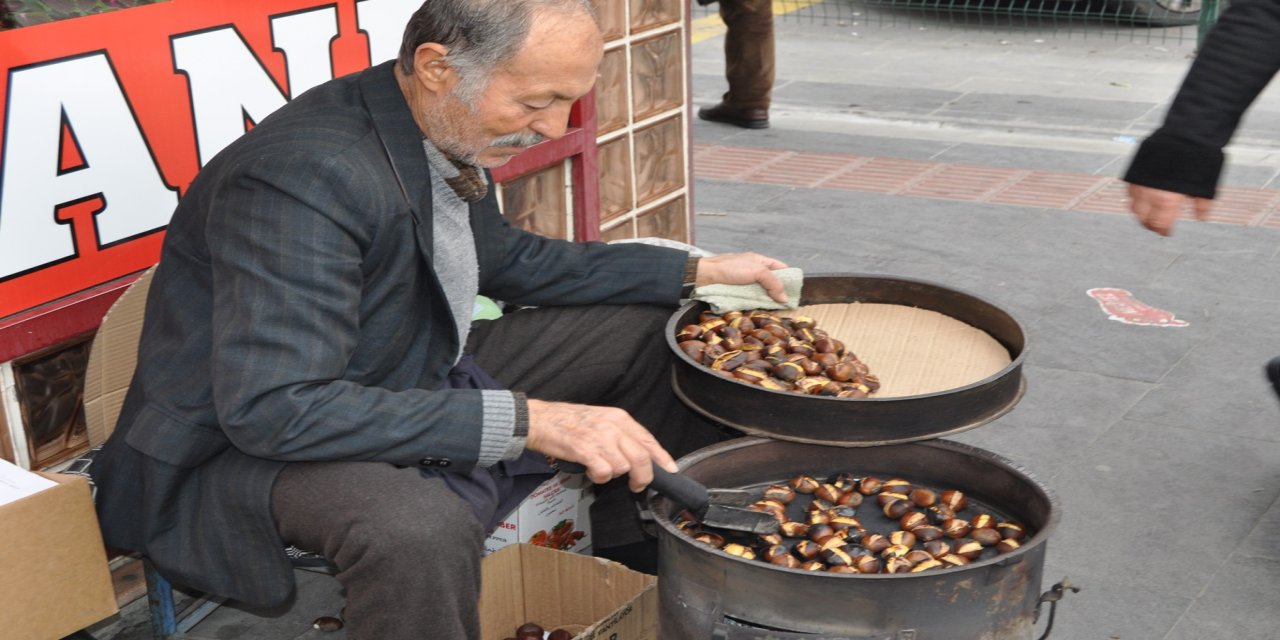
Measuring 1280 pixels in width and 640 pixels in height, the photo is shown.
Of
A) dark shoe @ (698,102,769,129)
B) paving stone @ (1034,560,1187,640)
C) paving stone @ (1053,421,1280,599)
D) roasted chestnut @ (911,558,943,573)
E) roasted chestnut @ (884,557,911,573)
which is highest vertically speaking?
roasted chestnut @ (884,557,911,573)

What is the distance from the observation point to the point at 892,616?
2.10 m

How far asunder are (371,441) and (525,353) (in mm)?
707

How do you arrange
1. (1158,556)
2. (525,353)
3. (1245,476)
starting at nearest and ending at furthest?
(525,353), (1158,556), (1245,476)

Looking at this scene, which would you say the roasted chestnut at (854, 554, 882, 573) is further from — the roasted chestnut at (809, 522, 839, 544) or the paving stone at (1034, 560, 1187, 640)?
the paving stone at (1034, 560, 1187, 640)

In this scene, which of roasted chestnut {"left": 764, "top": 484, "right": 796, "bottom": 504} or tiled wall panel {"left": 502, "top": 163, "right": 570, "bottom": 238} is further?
tiled wall panel {"left": 502, "top": 163, "right": 570, "bottom": 238}

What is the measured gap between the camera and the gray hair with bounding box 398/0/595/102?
223 centimetres

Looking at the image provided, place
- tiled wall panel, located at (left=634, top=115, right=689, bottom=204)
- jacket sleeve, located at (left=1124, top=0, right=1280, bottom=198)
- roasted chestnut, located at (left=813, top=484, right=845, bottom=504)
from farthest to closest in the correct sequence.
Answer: tiled wall panel, located at (left=634, top=115, right=689, bottom=204)
roasted chestnut, located at (left=813, top=484, right=845, bottom=504)
jacket sleeve, located at (left=1124, top=0, right=1280, bottom=198)

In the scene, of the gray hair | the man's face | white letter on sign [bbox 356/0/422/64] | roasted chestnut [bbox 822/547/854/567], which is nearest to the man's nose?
the man's face

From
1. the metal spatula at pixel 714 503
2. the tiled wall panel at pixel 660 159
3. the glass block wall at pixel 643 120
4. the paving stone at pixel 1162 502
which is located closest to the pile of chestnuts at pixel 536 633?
the metal spatula at pixel 714 503

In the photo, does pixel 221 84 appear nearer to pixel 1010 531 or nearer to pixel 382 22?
pixel 382 22

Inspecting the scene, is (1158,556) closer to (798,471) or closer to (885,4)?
(798,471)

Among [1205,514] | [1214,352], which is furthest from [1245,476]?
[1214,352]

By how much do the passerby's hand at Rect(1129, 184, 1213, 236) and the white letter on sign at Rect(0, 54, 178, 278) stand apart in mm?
1930

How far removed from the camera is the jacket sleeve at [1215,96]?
2299mm
